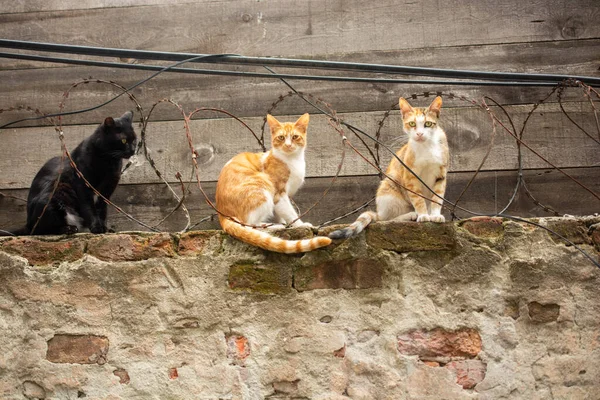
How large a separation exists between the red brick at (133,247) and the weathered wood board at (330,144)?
41.7 inches

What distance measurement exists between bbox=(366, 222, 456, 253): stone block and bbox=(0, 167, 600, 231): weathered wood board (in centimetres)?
90

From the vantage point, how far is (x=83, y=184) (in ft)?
11.4

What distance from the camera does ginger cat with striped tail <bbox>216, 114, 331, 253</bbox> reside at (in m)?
3.17

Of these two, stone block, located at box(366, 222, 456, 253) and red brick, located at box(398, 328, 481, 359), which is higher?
stone block, located at box(366, 222, 456, 253)

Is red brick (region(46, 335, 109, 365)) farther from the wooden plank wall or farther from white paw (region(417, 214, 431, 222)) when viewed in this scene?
white paw (region(417, 214, 431, 222))

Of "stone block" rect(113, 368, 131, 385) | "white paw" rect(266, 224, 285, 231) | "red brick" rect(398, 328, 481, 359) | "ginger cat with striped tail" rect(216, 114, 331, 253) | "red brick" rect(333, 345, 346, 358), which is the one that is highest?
"ginger cat with striped tail" rect(216, 114, 331, 253)

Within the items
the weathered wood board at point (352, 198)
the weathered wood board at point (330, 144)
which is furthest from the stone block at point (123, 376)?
the weathered wood board at point (330, 144)

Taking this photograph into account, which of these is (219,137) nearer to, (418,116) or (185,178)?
(185,178)

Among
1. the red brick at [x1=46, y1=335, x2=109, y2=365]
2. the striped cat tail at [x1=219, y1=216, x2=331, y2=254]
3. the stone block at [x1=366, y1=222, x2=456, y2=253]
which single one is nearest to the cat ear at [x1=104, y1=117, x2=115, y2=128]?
the striped cat tail at [x1=219, y1=216, x2=331, y2=254]

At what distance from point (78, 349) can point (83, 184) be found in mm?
963

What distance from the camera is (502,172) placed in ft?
12.7

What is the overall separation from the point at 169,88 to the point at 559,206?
251 cm

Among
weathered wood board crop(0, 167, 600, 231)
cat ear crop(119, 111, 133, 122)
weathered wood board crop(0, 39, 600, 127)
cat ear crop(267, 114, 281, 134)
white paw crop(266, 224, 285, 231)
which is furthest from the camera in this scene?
weathered wood board crop(0, 39, 600, 127)

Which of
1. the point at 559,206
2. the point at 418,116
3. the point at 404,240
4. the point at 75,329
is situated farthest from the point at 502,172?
the point at 75,329
